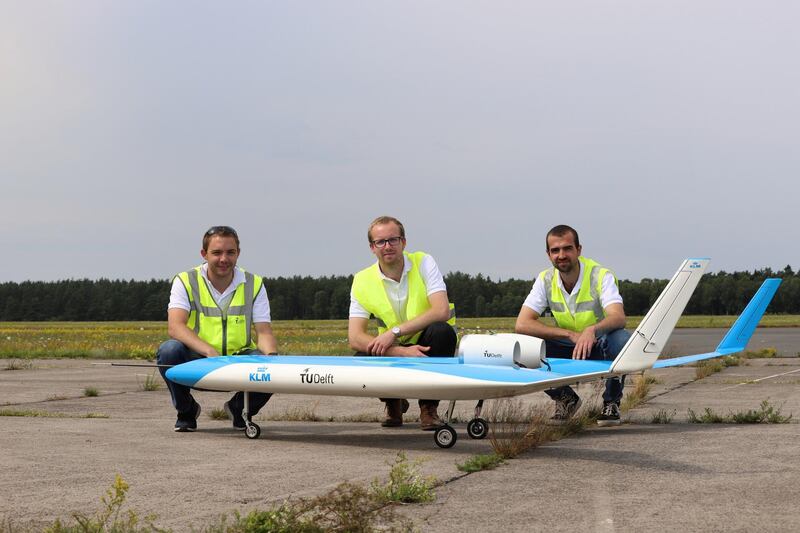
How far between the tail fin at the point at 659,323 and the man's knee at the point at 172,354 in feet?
11.9

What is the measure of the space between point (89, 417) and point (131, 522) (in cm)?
582

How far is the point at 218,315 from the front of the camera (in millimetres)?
8695

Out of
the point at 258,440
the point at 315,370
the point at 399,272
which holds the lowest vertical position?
the point at 258,440

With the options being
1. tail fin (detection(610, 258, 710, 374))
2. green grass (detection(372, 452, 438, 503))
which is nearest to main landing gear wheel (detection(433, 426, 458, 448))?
tail fin (detection(610, 258, 710, 374))

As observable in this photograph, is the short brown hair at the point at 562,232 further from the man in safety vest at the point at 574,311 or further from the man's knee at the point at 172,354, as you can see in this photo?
the man's knee at the point at 172,354

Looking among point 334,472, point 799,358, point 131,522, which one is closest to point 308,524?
point 131,522

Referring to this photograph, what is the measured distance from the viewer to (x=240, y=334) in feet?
28.8

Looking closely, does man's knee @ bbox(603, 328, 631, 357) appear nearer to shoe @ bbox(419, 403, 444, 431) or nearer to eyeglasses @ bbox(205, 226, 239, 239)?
shoe @ bbox(419, 403, 444, 431)

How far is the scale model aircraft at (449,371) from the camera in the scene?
7.19 metres

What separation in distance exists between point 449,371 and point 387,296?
141 cm

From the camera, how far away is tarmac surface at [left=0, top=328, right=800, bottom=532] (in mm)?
4758

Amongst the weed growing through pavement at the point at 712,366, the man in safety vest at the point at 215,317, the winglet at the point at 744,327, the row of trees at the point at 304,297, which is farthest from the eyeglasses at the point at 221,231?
the row of trees at the point at 304,297

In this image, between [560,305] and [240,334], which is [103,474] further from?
[560,305]

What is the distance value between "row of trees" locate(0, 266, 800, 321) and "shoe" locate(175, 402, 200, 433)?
407 ft
